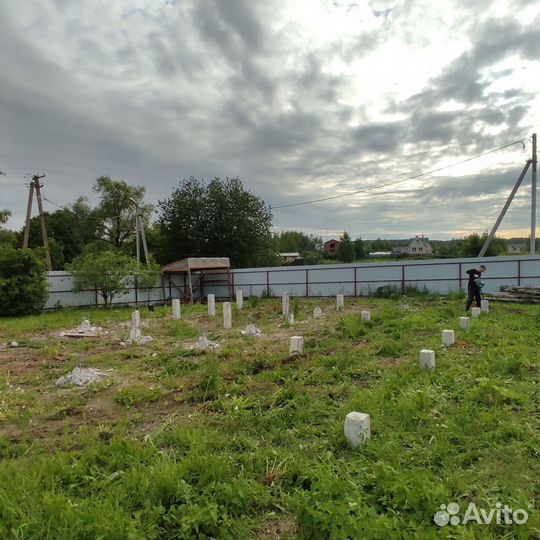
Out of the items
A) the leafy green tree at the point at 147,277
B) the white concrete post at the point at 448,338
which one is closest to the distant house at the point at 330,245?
the leafy green tree at the point at 147,277

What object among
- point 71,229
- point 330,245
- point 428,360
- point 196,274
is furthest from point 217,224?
A: point 330,245

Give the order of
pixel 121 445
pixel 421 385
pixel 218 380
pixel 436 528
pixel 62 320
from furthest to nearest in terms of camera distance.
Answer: pixel 62 320 → pixel 218 380 → pixel 421 385 → pixel 121 445 → pixel 436 528

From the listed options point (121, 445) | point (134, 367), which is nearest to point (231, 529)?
point (121, 445)

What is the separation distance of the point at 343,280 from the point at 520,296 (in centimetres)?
890

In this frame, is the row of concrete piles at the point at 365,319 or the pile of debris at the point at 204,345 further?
the pile of debris at the point at 204,345

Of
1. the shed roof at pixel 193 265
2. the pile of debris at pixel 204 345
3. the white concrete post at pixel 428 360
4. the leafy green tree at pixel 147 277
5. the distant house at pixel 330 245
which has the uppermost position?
the distant house at pixel 330 245

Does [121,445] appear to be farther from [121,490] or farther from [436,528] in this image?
[436,528]

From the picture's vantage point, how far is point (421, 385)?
4.60 meters

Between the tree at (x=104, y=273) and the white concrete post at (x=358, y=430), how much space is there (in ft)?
57.9

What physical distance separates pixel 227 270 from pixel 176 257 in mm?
8540

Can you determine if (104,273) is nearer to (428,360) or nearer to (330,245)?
(428,360)

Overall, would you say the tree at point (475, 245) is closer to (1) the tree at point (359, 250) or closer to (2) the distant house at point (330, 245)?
(1) the tree at point (359, 250)

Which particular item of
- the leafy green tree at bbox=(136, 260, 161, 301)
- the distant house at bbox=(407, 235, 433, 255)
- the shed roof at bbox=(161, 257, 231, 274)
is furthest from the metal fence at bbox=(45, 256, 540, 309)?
the distant house at bbox=(407, 235, 433, 255)

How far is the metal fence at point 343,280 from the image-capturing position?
17.2 metres
